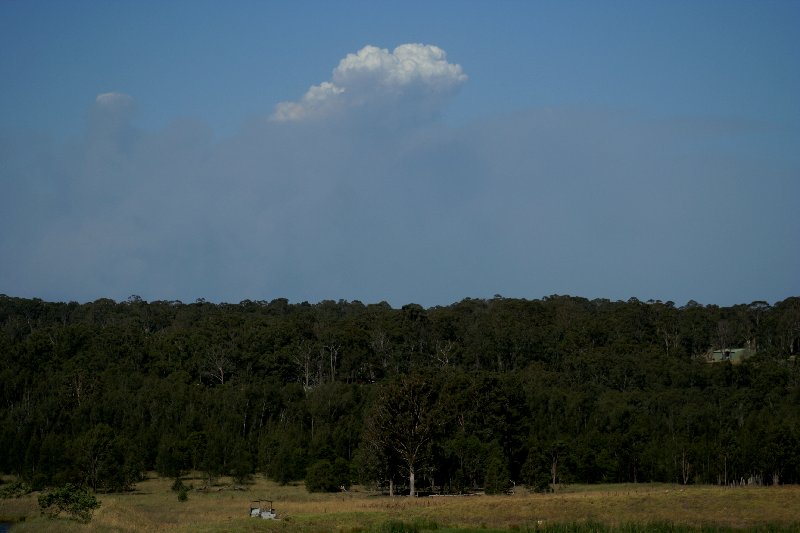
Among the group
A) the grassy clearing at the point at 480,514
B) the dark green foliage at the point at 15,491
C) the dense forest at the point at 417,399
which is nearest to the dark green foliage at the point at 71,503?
the grassy clearing at the point at 480,514

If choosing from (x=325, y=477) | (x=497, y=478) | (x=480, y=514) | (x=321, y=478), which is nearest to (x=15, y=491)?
(x=321, y=478)

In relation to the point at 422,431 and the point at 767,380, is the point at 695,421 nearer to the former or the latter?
the point at 767,380

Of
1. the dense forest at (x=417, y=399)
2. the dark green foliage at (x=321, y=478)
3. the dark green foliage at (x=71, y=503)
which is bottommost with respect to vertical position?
the dark green foliage at (x=321, y=478)

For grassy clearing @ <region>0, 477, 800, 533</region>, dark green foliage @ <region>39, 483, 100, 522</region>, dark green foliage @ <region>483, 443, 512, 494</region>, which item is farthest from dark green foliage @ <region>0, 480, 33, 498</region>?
dark green foliage @ <region>483, 443, 512, 494</region>

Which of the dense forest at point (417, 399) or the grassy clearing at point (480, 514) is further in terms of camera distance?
the dense forest at point (417, 399)

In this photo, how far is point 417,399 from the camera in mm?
78000

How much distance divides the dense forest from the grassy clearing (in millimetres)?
14964

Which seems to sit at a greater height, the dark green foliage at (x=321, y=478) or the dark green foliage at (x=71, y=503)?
the dark green foliage at (x=71, y=503)

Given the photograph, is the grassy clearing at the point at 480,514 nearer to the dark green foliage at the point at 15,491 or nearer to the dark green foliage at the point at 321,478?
the dark green foliage at the point at 15,491

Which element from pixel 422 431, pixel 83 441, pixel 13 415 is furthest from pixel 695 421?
pixel 13 415

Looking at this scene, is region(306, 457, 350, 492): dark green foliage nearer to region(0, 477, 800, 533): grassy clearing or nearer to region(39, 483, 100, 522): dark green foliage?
region(0, 477, 800, 533): grassy clearing

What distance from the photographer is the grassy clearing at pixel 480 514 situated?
155 ft

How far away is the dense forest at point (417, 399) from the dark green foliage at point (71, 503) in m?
23.0

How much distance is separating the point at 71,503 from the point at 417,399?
32.3 meters
